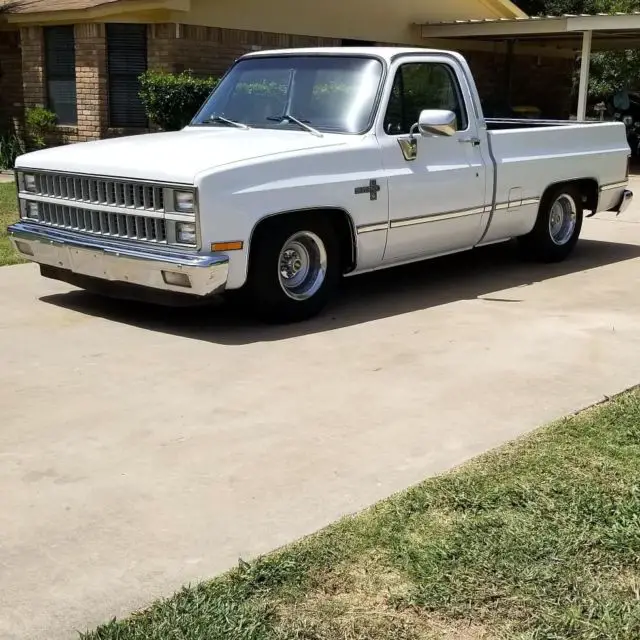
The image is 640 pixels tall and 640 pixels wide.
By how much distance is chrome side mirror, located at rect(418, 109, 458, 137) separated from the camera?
270 inches

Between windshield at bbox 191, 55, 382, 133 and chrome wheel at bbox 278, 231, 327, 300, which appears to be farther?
windshield at bbox 191, 55, 382, 133

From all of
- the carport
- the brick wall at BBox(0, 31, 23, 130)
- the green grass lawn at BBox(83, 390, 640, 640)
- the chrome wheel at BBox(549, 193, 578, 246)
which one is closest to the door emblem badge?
the chrome wheel at BBox(549, 193, 578, 246)

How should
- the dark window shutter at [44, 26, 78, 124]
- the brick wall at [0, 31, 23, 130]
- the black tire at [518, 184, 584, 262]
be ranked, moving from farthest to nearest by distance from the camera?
the brick wall at [0, 31, 23, 130], the dark window shutter at [44, 26, 78, 124], the black tire at [518, 184, 584, 262]

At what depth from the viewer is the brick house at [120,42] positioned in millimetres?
15930

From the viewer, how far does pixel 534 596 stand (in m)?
3.07

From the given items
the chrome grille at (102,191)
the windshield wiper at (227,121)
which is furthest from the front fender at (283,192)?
the windshield wiper at (227,121)

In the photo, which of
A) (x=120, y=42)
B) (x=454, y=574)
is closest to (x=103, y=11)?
(x=120, y=42)

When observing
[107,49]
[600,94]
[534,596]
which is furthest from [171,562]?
[600,94]

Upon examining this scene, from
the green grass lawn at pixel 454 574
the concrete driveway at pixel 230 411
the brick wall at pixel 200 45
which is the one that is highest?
the brick wall at pixel 200 45

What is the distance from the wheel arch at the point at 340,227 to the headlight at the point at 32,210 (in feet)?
5.90

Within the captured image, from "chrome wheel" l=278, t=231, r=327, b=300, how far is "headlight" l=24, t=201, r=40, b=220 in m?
1.90

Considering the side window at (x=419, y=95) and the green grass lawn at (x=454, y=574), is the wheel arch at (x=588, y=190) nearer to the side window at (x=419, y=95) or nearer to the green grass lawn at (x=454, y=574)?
the side window at (x=419, y=95)

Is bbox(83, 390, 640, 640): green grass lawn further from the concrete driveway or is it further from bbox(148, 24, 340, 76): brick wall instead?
bbox(148, 24, 340, 76): brick wall

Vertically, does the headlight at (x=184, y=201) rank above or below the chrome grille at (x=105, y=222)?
above
